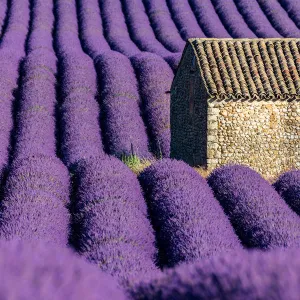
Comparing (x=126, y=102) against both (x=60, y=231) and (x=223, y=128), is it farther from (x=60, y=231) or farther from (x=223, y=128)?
(x=60, y=231)

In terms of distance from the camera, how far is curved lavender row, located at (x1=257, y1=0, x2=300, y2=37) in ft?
102

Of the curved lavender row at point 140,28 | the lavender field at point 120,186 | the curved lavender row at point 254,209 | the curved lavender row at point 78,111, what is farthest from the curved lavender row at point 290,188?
the curved lavender row at point 140,28

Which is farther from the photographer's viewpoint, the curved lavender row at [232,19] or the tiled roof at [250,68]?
the curved lavender row at [232,19]

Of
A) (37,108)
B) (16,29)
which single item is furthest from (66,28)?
(37,108)

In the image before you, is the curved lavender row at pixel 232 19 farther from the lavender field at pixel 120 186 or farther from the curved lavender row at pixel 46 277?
the curved lavender row at pixel 46 277

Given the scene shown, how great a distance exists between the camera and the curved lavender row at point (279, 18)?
31170 millimetres

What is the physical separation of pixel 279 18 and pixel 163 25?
6404 mm

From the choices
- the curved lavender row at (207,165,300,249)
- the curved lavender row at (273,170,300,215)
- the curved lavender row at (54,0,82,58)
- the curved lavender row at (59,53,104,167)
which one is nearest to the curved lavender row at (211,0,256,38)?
the curved lavender row at (54,0,82,58)

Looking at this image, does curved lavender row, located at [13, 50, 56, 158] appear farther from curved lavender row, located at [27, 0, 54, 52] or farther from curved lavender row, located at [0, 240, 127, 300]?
curved lavender row, located at [0, 240, 127, 300]

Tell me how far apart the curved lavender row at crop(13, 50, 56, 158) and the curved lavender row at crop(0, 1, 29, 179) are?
334 millimetres

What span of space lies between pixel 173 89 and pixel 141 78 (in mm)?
5162

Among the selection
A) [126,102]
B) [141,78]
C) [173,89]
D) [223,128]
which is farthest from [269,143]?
[141,78]

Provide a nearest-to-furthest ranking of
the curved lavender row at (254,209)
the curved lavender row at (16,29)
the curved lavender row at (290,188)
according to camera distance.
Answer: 1. the curved lavender row at (254,209)
2. the curved lavender row at (290,188)
3. the curved lavender row at (16,29)

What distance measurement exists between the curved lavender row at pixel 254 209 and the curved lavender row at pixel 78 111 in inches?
200
